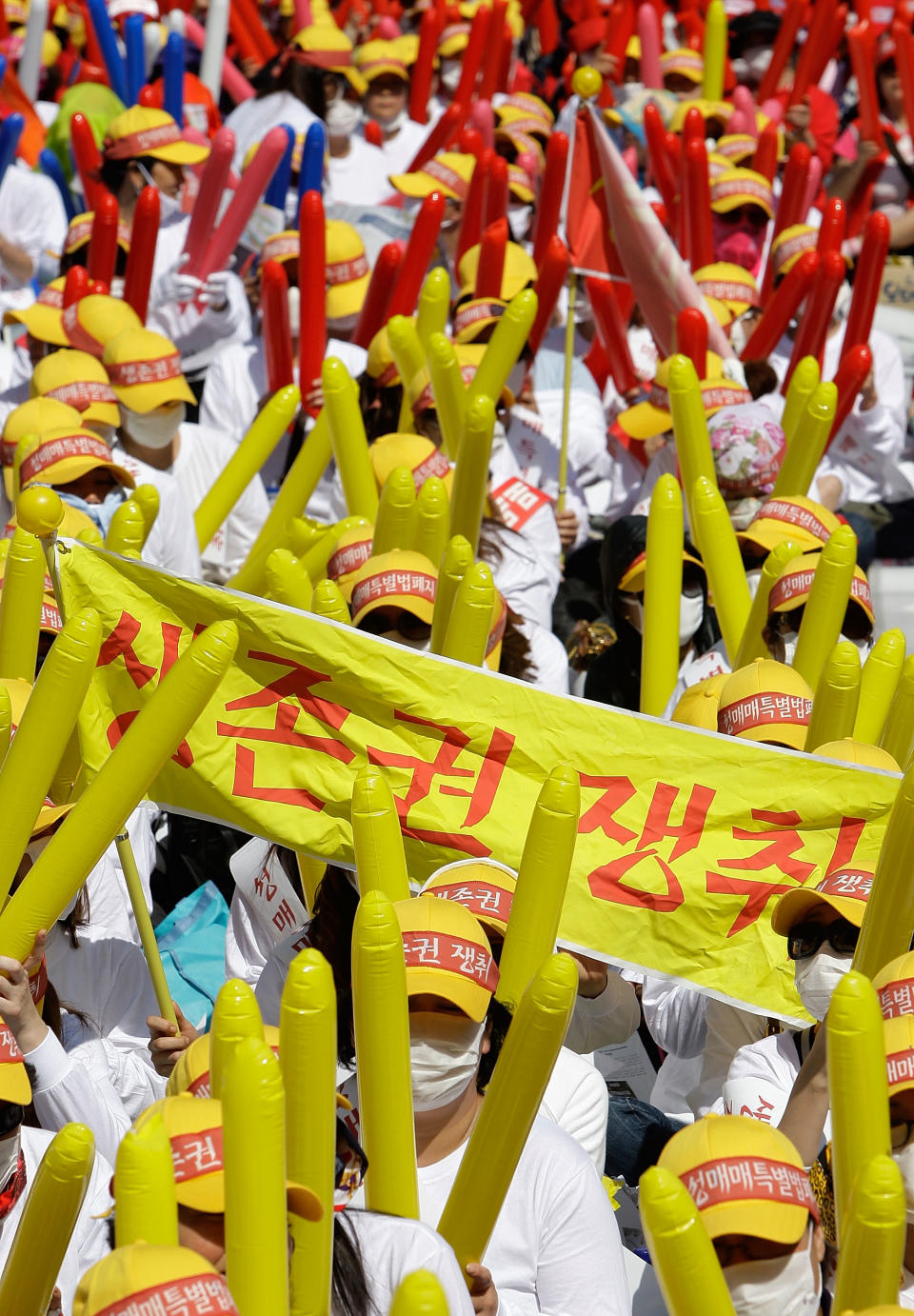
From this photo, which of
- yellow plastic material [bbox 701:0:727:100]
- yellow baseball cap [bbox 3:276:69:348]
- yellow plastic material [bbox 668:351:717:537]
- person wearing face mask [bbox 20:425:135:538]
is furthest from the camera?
yellow plastic material [bbox 701:0:727:100]

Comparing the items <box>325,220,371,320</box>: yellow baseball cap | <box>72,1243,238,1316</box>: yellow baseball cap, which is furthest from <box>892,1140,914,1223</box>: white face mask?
<box>325,220,371,320</box>: yellow baseball cap

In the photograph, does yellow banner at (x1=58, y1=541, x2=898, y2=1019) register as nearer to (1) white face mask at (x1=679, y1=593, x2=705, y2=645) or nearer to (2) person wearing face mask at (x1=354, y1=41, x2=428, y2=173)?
(1) white face mask at (x1=679, y1=593, x2=705, y2=645)

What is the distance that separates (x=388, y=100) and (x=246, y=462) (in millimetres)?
5957

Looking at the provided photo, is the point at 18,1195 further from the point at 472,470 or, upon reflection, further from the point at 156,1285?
the point at 472,470

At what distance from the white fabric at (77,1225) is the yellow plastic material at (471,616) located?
1599 mm

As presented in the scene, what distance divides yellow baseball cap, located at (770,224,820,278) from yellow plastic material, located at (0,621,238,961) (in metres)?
6.29

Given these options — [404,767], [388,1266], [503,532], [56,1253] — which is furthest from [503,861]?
[503,532]

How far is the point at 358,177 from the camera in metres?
11.2

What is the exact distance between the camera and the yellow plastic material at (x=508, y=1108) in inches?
110

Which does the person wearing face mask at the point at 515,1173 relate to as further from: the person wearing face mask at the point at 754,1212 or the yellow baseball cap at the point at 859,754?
the yellow baseball cap at the point at 859,754

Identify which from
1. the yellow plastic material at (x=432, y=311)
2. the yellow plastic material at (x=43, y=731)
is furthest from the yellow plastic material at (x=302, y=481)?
the yellow plastic material at (x=43, y=731)

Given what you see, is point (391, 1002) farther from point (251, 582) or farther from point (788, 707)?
point (251, 582)

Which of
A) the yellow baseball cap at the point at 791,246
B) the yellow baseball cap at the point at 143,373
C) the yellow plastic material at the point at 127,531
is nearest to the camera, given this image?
the yellow plastic material at the point at 127,531

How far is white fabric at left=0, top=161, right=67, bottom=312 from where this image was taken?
10305mm
